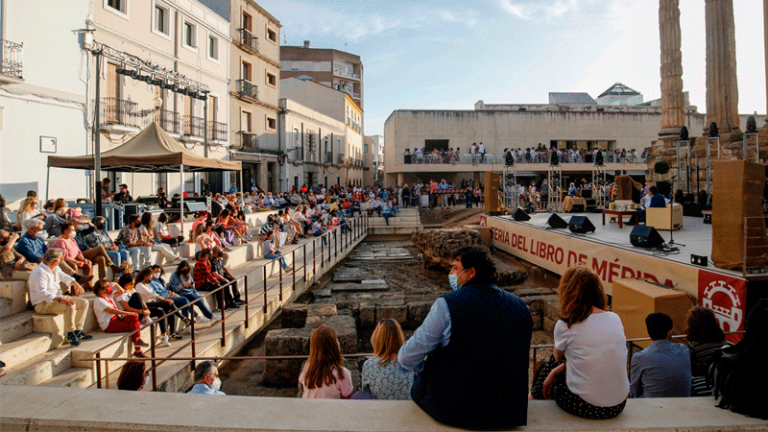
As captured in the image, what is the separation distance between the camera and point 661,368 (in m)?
3.74

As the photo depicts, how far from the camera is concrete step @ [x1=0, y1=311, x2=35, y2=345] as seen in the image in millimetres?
5434

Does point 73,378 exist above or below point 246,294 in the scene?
below

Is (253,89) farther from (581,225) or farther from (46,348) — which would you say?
(46,348)

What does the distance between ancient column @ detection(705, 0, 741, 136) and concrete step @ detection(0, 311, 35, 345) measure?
22.2 meters

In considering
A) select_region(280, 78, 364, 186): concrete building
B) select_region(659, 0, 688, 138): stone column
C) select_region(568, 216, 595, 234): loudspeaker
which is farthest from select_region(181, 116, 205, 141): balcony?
select_region(659, 0, 688, 138): stone column

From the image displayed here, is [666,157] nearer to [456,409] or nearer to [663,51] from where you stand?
[663,51]

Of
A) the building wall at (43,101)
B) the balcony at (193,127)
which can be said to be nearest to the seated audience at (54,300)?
the building wall at (43,101)

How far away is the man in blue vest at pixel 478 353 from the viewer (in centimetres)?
237

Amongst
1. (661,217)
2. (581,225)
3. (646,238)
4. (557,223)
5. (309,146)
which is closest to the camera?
(646,238)

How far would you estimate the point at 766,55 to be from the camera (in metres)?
15.7

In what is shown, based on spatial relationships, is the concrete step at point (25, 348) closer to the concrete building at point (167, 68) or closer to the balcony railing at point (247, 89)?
the concrete building at point (167, 68)

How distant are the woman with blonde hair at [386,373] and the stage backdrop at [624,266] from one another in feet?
16.6

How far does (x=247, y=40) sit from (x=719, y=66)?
22.9 m

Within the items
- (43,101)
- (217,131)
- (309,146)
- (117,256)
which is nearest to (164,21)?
(217,131)
